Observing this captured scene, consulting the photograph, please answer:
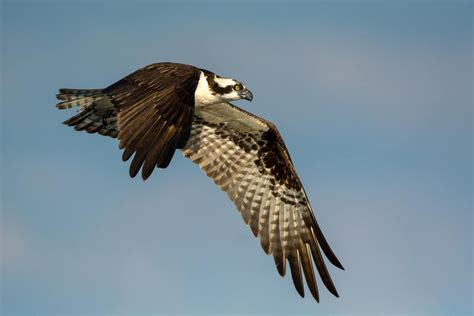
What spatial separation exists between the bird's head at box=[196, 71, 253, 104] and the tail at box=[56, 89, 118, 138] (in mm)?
1695

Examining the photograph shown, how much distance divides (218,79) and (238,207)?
266cm

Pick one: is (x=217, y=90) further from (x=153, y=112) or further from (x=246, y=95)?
(x=153, y=112)

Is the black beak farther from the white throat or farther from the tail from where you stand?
the tail

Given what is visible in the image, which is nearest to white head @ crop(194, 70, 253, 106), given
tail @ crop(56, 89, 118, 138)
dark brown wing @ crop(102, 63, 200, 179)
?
dark brown wing @ crop(102, 63, 200, 179)

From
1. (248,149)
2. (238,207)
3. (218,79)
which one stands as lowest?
(238,207)

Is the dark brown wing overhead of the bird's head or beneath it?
beneath

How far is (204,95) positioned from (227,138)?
1.86 metres

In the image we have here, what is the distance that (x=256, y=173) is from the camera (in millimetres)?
18812

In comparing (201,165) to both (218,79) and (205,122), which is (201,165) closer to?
(205,122)

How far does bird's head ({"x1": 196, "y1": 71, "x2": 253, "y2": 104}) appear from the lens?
1719 centimetres

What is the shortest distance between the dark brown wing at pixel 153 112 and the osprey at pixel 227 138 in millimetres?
16

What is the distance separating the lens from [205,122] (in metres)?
18.7

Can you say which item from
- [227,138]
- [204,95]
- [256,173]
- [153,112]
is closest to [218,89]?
[204,95]

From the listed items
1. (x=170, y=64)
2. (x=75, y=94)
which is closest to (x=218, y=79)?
(x=170, y=64)
